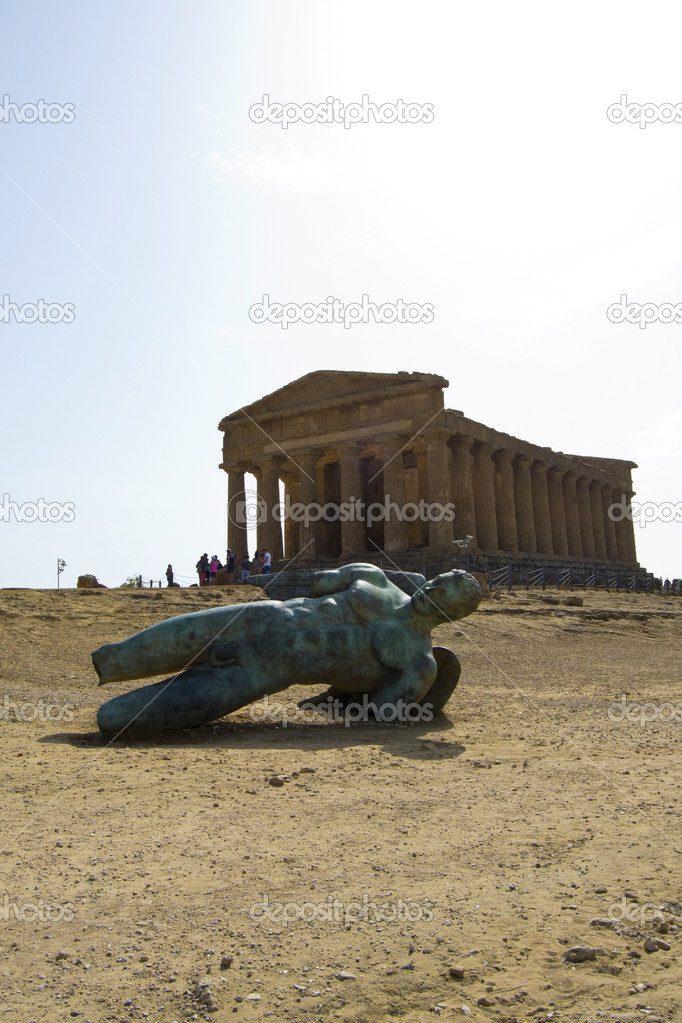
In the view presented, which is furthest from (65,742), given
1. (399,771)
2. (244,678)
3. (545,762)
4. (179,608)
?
(179,608)

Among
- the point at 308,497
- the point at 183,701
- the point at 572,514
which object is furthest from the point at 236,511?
the point at 183,701

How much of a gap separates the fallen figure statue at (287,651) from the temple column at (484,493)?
101 ft

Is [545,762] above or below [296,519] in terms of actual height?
below

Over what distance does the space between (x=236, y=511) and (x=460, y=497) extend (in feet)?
39.8

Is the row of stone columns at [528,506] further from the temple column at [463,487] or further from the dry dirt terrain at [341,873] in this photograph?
the dry dirt terrain at [341,873]

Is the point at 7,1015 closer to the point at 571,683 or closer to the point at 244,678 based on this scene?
the point at 244,678

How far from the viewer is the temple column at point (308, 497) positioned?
39.8 meters

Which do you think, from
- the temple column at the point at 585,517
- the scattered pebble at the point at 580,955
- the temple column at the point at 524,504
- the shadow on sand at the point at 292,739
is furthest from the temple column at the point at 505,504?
the scattered pebble at the point at 580,955

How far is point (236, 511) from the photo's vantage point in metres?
42.6

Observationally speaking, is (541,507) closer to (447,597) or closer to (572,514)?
(572,514)

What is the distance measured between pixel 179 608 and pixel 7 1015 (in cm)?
1717

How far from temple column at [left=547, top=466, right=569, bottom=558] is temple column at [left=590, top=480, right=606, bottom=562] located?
573 centimetres

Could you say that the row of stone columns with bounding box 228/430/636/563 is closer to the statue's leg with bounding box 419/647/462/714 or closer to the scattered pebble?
A: the statue's leg with bounding box 419/647/462/714

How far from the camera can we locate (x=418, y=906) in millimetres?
3672
